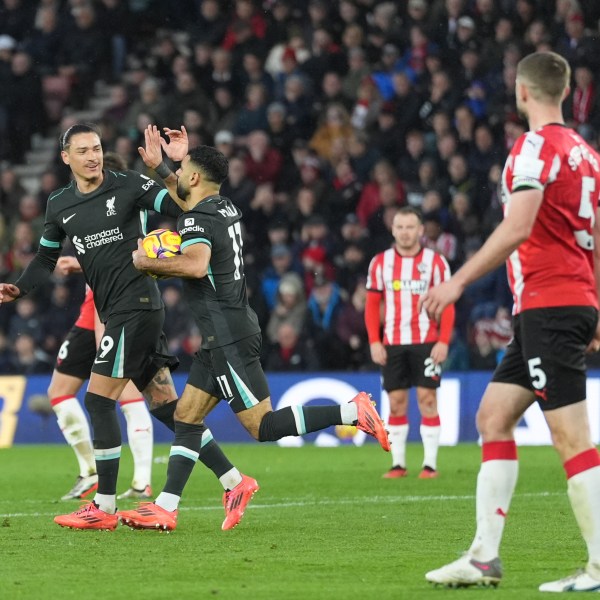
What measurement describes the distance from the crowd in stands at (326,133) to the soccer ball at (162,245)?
930 cm

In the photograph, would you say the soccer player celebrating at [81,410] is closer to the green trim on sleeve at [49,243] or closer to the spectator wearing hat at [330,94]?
the green trim on sleeve at [49,243]

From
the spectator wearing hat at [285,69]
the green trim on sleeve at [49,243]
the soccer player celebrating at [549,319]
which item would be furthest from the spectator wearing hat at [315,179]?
the soccer player celebrating at [549,319]

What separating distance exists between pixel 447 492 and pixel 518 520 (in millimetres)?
2024

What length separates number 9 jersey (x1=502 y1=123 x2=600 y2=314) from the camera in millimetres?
5699

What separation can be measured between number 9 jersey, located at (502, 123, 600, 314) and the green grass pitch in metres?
1.28

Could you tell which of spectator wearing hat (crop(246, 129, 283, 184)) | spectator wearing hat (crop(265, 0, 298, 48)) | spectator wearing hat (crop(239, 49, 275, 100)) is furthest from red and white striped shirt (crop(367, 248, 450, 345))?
spectator wearing hat (crop(265, 0, 298, 48))

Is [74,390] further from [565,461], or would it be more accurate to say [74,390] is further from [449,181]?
[449,181]

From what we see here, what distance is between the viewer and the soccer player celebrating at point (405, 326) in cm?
1230

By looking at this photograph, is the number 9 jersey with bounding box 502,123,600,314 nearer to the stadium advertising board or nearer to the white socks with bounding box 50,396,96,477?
the white socks with bounding box 50,396,96,477

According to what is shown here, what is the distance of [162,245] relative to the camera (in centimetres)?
775

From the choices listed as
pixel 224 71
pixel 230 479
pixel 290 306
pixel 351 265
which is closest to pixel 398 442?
pixel 230 479

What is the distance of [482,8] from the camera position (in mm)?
18672

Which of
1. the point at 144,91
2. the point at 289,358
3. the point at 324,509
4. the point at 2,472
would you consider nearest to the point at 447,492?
the point at 324,509

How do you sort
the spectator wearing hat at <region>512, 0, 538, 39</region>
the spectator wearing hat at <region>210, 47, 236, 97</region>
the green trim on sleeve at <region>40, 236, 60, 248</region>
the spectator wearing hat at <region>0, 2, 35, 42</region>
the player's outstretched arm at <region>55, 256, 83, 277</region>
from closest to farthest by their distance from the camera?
the green trim on sleeve at <region>40, 236, 60, 248</region> < the player's outstretched arm at <region>55, 256, 83, 277</region> < the spectator wearing hat at <region>512, 0, 538, 39</region> < the spectator wearing hat at <region>210, 47, 236, 97</region> < the spectator wearing hat at <region>0, 2, 35, 42</region>
